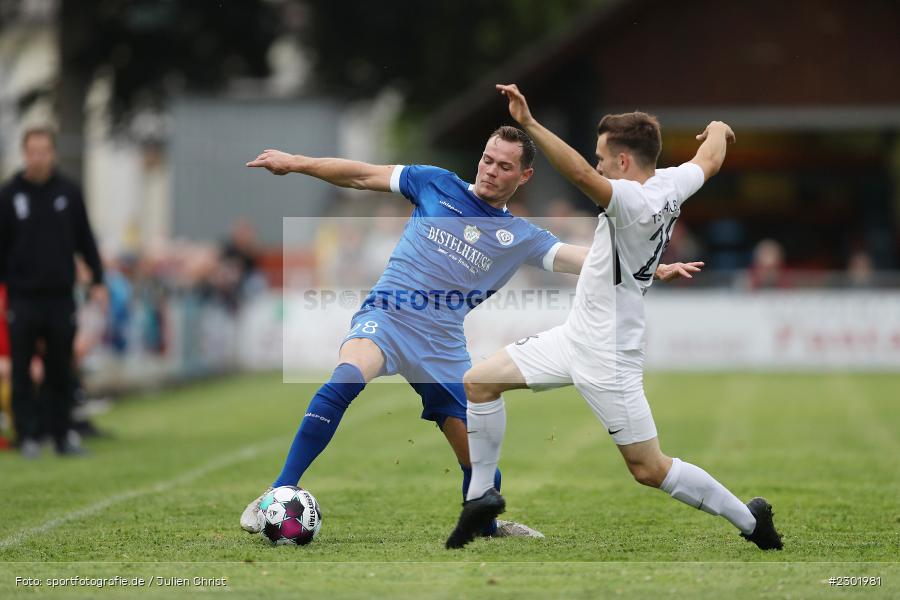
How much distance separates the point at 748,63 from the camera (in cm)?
2956

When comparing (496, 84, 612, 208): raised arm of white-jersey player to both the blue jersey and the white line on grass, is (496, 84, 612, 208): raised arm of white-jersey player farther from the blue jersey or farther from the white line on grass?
the white line on grass

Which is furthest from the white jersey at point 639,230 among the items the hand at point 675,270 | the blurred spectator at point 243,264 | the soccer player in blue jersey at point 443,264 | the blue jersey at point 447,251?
the blurred spectator at point 243,264

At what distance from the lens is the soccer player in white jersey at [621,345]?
21.3ft

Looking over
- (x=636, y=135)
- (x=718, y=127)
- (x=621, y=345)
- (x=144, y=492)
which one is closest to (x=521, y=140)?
(x=636, y=135)

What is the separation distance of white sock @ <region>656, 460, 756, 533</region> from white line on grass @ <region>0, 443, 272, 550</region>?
330 cm

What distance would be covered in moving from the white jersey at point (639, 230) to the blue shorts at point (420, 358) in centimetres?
114

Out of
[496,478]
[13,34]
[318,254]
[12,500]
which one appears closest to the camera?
[496,478]

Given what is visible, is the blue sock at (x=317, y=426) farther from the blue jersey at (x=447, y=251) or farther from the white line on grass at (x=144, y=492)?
the white line on grass at (x=144, y=492)

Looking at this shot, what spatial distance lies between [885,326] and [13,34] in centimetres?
1790

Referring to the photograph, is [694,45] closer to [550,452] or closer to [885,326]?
[885,326]

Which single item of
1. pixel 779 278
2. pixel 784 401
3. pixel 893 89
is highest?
pixel 893 89

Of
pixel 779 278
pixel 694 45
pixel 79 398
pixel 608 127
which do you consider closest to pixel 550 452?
pixel 79 398

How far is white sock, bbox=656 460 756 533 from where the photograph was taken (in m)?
6.66

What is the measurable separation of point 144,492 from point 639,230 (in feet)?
14.3
